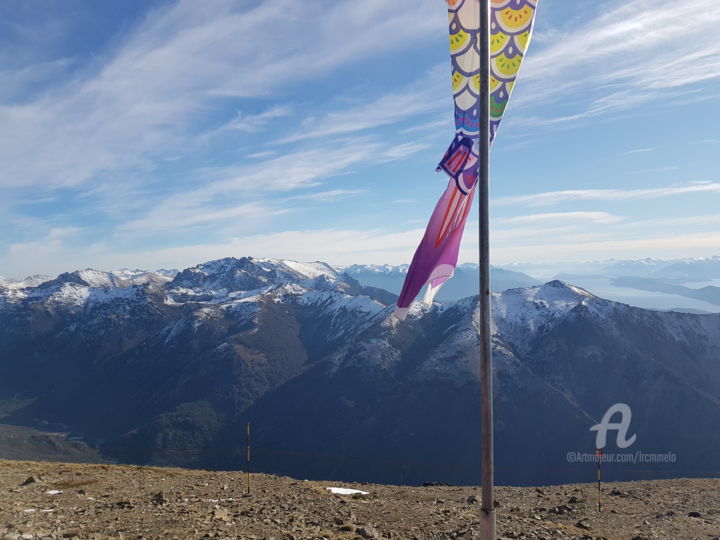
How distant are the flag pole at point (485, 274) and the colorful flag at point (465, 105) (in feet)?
2.37

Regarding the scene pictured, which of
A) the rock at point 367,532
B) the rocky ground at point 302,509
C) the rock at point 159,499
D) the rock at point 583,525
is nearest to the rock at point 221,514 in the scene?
the rocky ground at point 302,509

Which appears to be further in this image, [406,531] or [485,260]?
[406,531]

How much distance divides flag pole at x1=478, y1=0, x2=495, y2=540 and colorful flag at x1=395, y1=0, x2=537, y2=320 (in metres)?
0.72

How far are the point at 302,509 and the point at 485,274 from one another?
17905mm

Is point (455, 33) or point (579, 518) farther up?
point (455, 33)

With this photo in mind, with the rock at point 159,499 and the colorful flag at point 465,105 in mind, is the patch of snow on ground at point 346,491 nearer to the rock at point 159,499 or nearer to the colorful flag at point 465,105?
the rock at point 159,499

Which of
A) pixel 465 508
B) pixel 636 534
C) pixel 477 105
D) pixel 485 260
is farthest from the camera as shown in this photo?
pixel 465 508

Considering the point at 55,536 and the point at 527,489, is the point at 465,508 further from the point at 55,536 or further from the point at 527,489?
the point at 55,536

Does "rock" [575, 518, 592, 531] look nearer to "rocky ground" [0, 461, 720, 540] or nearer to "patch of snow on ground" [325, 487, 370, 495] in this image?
"rocky ground" [0, 461, 720, 540]

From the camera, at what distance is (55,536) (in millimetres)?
15891

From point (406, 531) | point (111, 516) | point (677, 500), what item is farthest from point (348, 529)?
point (677, 500)

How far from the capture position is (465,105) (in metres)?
10.3

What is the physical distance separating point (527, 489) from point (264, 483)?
17457 mm

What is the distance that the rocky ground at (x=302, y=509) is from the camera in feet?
59.6
